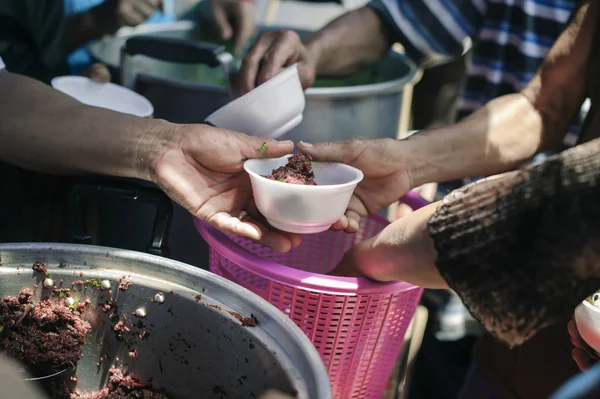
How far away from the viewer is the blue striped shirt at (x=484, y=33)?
1.97 m

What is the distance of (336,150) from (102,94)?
0.76m

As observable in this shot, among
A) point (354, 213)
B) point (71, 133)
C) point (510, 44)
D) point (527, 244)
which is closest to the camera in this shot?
point (527, 244)

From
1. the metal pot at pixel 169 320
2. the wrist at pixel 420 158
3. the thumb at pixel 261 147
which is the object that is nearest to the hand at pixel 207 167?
the thumb at pixel 261 147

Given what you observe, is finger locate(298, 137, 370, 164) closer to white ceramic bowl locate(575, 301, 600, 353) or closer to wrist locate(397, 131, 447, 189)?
wrist locate(397, 131, 447, 189)

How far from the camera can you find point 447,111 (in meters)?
3.99

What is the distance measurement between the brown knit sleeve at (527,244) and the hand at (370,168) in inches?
20.4

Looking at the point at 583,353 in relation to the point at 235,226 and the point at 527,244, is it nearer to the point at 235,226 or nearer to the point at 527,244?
the point at 527,244

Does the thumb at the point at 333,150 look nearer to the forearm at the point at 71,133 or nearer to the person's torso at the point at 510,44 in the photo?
the forearm at the point at 71,133

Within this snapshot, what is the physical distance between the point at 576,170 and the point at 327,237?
976 millimetres

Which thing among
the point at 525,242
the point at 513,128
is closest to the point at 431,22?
the point at 513,128

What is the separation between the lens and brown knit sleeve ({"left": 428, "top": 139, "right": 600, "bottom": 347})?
78 cm

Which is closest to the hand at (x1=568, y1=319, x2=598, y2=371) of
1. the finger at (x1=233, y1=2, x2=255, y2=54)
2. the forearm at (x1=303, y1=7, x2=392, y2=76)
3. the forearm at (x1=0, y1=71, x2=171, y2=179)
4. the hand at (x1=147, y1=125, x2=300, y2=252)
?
the hand at (x1=147, y1=125, x2=300, y2=252)

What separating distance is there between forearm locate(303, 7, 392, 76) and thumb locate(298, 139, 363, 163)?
0.66 meters

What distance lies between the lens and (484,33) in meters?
2.16
